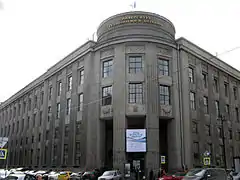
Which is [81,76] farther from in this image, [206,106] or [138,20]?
[206,106]

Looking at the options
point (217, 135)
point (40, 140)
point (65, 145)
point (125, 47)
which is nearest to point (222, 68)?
point (217, 135)

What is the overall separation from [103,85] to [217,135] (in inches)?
747

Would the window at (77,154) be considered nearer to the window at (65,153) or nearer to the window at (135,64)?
the window at (65,153)

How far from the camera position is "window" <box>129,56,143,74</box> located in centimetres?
3581

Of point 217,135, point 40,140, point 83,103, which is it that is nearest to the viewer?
point 83,103

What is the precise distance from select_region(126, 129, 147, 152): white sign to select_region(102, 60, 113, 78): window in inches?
343

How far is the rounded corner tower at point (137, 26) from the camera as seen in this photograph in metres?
36.8

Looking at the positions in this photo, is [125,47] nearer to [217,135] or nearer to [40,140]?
[217,135]

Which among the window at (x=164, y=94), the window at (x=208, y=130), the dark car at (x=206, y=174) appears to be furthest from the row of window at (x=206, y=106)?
the dark car at (x=206, y=174)

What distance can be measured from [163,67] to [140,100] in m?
5.78

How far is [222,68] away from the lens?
46875mm

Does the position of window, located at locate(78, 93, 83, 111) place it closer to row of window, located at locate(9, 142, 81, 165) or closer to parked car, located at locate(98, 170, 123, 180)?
row of window, located at locate(9, 142, 81, 165)

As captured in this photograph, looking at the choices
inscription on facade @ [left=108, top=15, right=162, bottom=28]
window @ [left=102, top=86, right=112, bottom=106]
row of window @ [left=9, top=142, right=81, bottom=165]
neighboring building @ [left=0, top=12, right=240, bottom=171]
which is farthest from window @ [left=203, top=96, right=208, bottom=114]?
row of window @ [left=9, top=142, right=81, bottom=165]

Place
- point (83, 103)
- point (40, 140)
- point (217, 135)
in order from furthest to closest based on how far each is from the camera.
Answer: point (40, 140), point (217, 135), point (83, 103)
